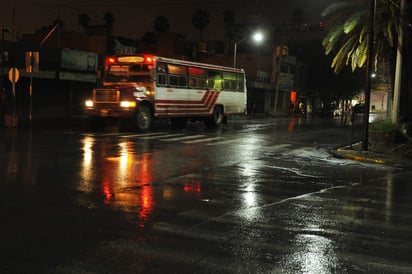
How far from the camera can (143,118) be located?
81.4 ft

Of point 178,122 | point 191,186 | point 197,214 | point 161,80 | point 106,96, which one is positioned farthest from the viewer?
point 178,122

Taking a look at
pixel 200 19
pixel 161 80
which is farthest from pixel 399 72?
pixel 200 19

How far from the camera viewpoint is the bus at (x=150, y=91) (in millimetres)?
24281

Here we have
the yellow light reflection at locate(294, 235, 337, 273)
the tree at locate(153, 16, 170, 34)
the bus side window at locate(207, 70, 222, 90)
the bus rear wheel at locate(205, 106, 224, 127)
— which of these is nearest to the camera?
the yellow light reflection at locate(294, 235, 337, 273)

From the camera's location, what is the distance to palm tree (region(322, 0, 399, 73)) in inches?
826

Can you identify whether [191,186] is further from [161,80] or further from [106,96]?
[161,80]

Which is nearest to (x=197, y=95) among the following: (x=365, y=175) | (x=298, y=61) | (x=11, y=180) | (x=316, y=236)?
(x=365, y=175)

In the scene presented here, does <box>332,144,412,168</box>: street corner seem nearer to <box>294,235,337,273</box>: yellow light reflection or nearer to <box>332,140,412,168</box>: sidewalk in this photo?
<box>332,140,412,168</box>: sidewalk

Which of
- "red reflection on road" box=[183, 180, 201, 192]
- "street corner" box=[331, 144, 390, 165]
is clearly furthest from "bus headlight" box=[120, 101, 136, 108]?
"red reflection on road" box=[183, 180, 201, 192]

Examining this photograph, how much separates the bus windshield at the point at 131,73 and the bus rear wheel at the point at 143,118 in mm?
1402

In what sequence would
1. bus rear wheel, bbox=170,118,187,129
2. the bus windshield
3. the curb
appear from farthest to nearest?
bus rear wheel, bbox=170,118,187,129, the bus windshield, the curb

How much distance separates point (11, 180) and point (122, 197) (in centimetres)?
279

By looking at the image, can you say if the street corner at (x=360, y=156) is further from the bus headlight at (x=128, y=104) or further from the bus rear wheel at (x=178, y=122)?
the bus rear wheel at (x=178, y=122)

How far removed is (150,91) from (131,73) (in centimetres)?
127
